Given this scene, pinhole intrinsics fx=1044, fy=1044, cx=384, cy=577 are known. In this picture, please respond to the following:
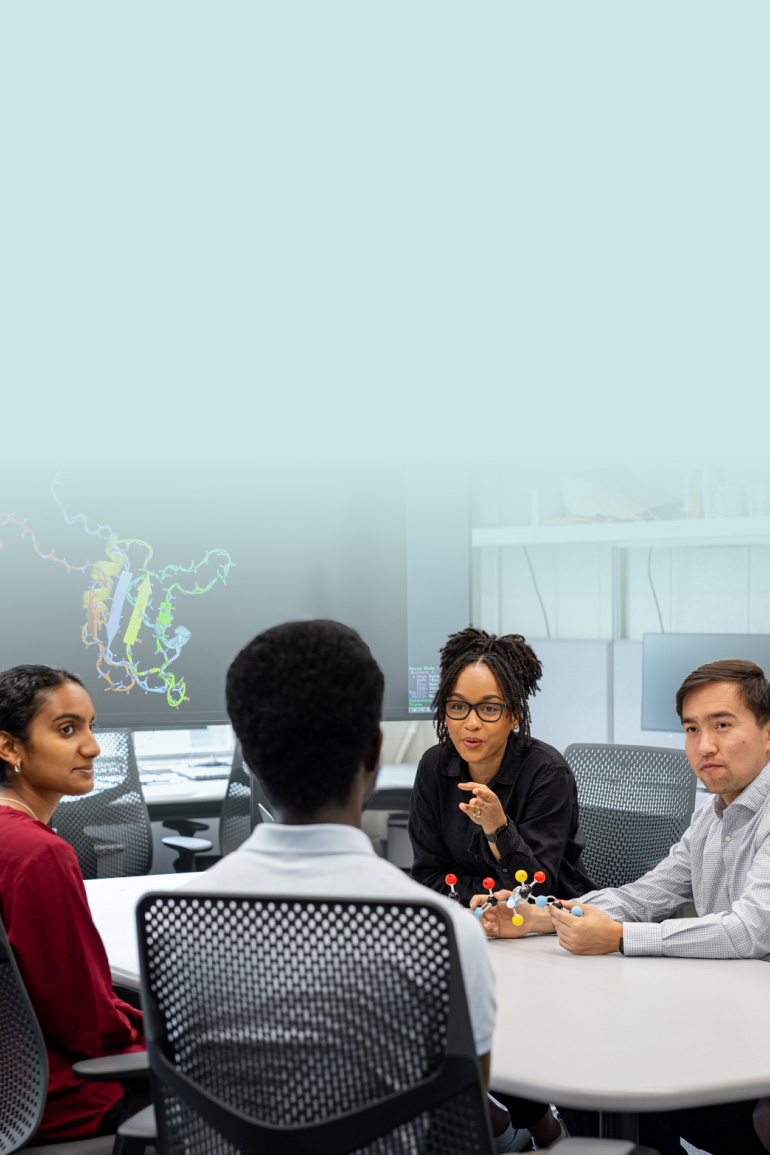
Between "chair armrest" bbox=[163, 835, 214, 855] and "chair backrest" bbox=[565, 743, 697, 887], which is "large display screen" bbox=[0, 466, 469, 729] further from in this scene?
"chair backrest" bbox=[565, 743, 697, 887]

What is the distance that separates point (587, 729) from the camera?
4566 millimetres

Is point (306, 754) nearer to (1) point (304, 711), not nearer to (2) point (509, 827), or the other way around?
(1) point (304, 711)

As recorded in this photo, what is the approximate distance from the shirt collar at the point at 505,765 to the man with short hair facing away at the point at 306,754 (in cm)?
123

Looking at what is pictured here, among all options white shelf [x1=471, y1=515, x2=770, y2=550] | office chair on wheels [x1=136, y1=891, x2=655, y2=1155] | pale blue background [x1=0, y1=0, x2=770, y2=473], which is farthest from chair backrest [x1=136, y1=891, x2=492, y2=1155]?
white shelf [x1=471, y1=515, x2=770, y2=550]

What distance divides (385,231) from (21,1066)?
3.33 meters

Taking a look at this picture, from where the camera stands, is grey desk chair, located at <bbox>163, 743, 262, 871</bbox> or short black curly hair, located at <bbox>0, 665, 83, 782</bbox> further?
grey desk chair, located at <bbox>163, 743, 262, 871</bbox>

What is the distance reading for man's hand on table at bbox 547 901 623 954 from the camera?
1.86 meters

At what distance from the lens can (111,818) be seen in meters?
3.67

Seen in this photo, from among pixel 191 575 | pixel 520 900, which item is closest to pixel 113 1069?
pixel 520 900

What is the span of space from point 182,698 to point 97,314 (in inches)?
64.1

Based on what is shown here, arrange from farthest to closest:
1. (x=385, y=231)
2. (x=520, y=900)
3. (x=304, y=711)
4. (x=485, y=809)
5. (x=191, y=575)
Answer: (x=191, y=575) → (x=385, y=231) → (x=485, y=809) → (x=520, y=900) → (x=304, y=711)

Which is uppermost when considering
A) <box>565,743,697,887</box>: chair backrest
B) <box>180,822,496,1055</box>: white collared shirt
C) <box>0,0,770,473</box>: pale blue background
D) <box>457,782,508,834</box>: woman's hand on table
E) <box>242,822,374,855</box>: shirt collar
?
<box>0,0,770,473</box>: pale blue background

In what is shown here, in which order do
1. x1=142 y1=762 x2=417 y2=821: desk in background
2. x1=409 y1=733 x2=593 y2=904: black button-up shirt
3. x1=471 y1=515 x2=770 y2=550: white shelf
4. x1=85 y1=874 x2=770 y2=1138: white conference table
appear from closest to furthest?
1. x1=85 y1=874 x2=770 y2=1138: white conference table
2. x1=409 y1=733 x2=593 y2=904: black button-up shirt
3. x1=471 y1=515 x2=770 y2=550: white shelf
4. x1=142 y1=762 x2=417 y2=821: desk in background

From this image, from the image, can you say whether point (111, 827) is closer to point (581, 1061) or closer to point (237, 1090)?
point (581, 1061)
